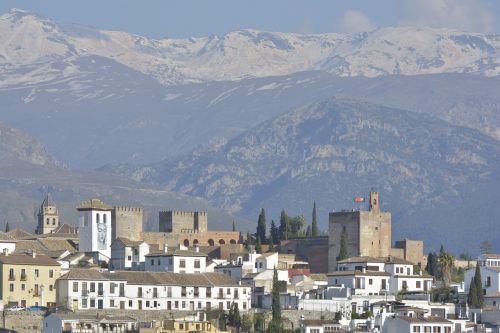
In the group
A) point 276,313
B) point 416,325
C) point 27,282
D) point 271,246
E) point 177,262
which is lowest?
point 416,325

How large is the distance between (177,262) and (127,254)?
8.04 meters

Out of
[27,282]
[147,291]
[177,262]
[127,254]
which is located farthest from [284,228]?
[27,282]

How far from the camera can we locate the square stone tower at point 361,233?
153 meters

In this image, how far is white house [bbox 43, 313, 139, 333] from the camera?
104312 millimetres

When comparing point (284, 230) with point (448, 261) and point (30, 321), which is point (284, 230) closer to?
point (448, 261)

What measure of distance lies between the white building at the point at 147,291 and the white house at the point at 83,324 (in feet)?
24.2

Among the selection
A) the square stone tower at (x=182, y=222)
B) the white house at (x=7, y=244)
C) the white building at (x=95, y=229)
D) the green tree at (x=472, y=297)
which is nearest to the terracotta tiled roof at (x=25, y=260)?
the white house at (x=7, y=244)

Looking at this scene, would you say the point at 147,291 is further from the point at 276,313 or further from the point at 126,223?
the point at 126,223

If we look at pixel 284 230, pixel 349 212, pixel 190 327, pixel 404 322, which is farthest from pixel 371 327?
pixel 284 230

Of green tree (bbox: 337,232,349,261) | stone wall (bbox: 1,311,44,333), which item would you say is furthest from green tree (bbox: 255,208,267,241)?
stone wall (bbox: 1,311,44,333)

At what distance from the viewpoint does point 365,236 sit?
154250 millimetres

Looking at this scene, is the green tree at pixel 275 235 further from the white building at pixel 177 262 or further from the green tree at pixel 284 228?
the white building at pixel 177 262

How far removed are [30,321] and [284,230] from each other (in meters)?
59.9

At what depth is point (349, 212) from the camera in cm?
15612
